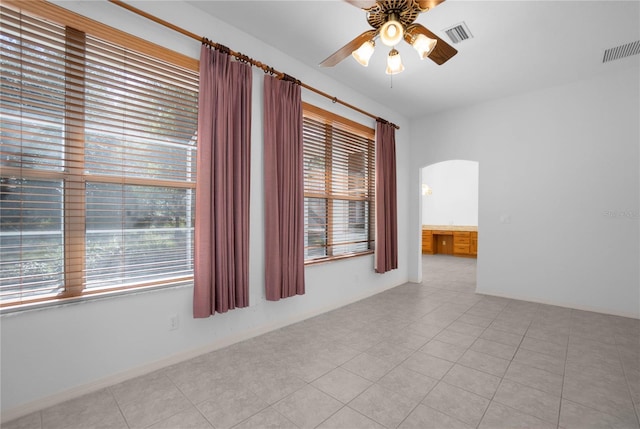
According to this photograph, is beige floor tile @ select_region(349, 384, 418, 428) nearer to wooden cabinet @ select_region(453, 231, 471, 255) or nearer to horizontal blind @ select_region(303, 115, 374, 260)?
horizontal blind @ select_region(303, 115, 374, 260)

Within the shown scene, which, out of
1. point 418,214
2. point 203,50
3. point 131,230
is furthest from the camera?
point 418,214

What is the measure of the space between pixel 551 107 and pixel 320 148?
3.38 m

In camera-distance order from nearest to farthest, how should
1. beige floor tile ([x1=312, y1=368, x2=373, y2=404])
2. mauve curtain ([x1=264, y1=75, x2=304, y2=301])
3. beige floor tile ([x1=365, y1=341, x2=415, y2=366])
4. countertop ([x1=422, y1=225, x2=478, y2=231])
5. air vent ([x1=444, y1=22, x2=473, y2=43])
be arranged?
beige floor tile ([x1=312, y1=368, x2=373, y2=404]) → beige floor tile ([x1=365, y1=341, x2=415, y2=366]) → air vent ([x1=444, y1=22, x2=473, y2=43]) → mauve curtain ([x1=264, y1=75, x2=304, y2=301]) → countertop ([x1=422, y1=225, x2=478, y2=231])

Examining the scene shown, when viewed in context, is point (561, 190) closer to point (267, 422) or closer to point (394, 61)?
point (394, 61)

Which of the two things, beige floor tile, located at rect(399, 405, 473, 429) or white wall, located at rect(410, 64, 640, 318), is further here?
white wall, located at rect(410, 64, 640, 318)

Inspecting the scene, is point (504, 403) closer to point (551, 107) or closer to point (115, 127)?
point (115, 127)

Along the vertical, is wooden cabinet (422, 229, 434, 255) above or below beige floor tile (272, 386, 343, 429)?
above

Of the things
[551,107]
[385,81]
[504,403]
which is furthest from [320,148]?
[551,107]

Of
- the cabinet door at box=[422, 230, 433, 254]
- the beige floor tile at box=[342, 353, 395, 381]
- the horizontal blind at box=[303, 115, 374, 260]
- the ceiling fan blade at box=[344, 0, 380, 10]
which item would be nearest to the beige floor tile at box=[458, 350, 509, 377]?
the beige floor tile at box=[342, 353, 395, 381]

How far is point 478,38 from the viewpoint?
2994 millimetres

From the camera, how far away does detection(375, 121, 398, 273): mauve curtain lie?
179 inches

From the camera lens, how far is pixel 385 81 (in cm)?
400

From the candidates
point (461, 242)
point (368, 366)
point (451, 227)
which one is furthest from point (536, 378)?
point (451, 227)

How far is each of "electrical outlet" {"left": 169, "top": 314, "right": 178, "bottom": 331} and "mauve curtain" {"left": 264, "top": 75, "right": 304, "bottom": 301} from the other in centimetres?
87
